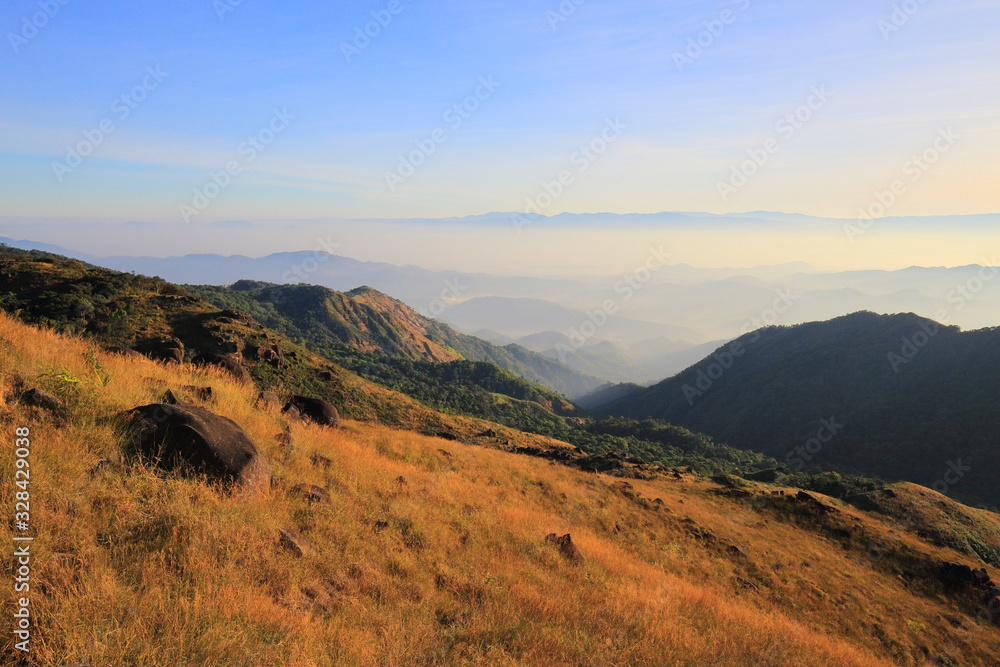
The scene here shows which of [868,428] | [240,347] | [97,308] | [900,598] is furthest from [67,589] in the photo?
[868,428]

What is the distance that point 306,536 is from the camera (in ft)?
20.4

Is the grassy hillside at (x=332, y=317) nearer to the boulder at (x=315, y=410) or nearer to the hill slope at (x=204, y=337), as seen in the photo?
the hill slope at (x=204, y=337)

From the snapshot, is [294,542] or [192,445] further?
[192,445]

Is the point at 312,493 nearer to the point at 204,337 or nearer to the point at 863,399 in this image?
the point at 204,337

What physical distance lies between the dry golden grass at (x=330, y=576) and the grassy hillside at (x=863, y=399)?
50966 millimetres

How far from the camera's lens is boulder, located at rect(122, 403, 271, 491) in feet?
20.6

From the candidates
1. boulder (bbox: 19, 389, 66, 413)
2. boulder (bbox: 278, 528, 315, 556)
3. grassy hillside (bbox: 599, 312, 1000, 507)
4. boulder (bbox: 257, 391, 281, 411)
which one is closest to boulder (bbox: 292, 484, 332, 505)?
boulder (bbox: 278, 528, 315, 556)

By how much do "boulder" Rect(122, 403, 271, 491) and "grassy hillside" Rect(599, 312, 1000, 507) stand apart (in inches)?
2451

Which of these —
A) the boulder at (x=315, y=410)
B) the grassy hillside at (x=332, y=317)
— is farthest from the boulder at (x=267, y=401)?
the grassy hillside at (x=332, y=317)

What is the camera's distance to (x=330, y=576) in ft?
18.1

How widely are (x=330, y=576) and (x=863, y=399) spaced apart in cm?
8690

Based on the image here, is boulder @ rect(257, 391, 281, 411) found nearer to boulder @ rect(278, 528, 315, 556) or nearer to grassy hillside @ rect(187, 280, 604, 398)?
boulder @ rect(278, 528, 315, 556)

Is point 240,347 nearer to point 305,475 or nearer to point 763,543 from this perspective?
point 305,475

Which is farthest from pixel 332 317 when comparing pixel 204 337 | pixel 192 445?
pixel 192 445
